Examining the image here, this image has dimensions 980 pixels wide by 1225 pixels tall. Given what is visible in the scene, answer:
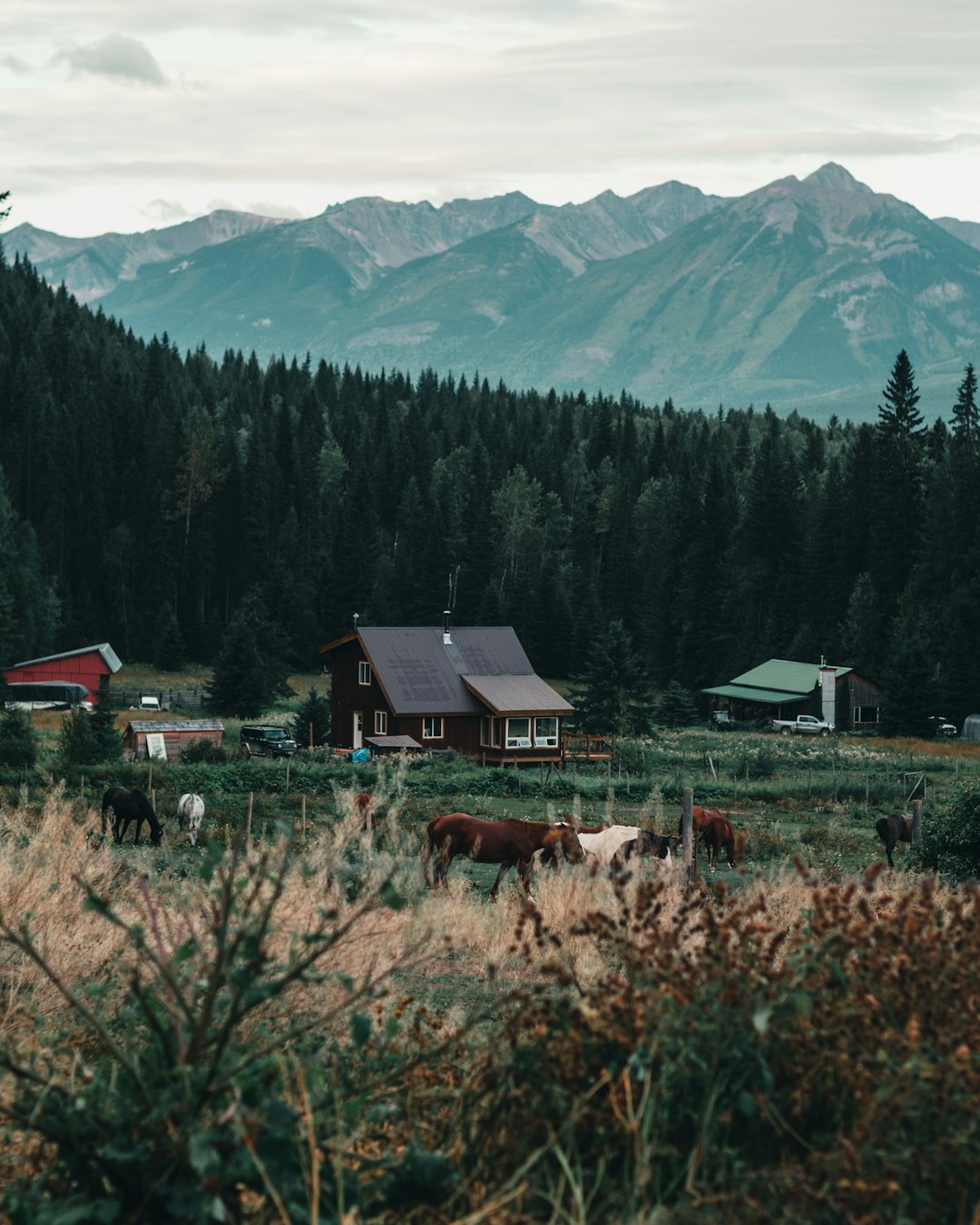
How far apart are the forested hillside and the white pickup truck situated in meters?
5.49

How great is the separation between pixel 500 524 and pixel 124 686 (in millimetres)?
47120

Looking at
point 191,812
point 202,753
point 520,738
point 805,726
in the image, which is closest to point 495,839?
point 191,812

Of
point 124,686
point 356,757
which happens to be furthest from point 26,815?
point 124,686

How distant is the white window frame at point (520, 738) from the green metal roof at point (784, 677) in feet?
116

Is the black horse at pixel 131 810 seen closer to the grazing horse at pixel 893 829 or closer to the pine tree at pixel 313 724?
the grazing horse at pixel 893 829

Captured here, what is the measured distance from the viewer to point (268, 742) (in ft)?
194

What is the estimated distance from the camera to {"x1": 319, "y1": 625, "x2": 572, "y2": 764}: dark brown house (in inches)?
2377

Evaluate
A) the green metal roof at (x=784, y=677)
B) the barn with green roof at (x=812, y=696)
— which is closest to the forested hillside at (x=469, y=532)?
the barn with green roof at (x=812, y=696)

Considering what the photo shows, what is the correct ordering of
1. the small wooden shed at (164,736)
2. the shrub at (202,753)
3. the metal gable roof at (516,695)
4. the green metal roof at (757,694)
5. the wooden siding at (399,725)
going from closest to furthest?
the shrub at (202,753) → the small wooden shed at (164,736) → the metal gable roof at (516,695) → the wooden siding at (399,725) → the green metal roof at (757,694)

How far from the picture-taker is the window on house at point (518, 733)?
198ft

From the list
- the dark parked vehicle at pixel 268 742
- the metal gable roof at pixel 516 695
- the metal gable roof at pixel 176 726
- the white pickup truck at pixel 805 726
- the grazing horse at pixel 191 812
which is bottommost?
the white pickup truck at pixel 805 726

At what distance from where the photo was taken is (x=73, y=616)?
391ft

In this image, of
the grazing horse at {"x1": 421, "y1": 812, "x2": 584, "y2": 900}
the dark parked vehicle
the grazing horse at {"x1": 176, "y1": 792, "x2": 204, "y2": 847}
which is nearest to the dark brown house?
the dark parked vehicle

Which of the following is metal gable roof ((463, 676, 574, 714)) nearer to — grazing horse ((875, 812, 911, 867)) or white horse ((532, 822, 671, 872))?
grazing horse ((875, 812, 911, 867))
